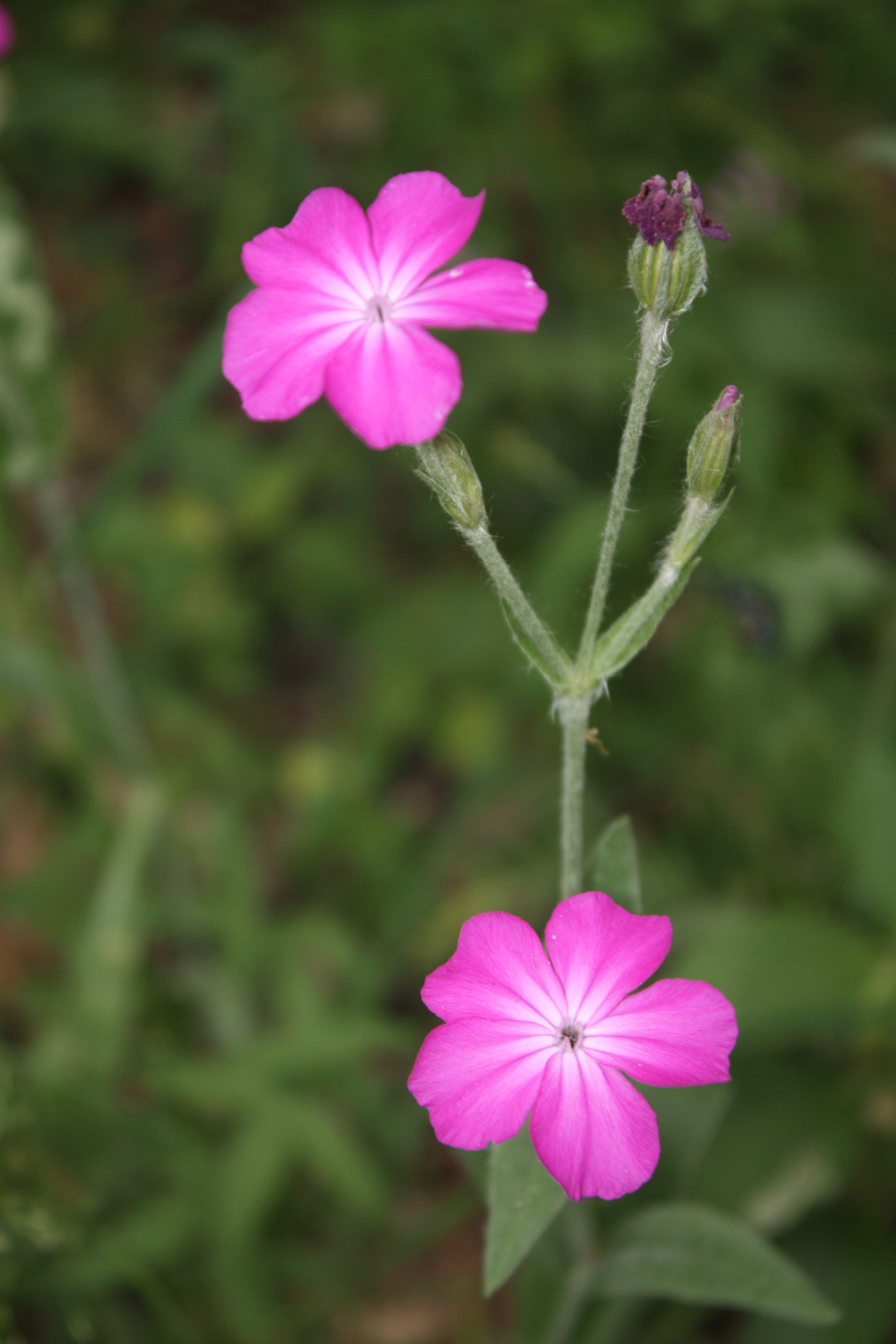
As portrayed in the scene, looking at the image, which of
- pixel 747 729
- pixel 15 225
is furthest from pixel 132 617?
pixel 747 729

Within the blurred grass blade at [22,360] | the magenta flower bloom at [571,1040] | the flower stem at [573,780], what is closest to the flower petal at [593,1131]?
the magenta flower bloom at [571,1040]

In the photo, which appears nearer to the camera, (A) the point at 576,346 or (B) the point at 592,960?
(B) the point at 592,960

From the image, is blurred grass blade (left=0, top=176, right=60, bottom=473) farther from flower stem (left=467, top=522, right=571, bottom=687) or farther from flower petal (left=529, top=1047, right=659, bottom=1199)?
flower petal (left=529, top=1047, right=659, bottom=1199)

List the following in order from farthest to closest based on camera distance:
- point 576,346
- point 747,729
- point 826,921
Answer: point 576,346, point 747,729, point 826,921

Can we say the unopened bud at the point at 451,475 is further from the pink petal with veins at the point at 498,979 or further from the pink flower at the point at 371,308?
the pink petal with veins at the point at 498,979

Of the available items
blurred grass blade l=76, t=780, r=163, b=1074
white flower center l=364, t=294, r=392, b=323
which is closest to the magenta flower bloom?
white flower center l=364, t=294, r=392, b=323

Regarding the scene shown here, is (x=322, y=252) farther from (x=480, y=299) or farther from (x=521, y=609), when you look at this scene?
(x=521, y=609)

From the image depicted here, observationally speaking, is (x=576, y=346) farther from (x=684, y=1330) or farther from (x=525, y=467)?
(x=684, y=1330)
